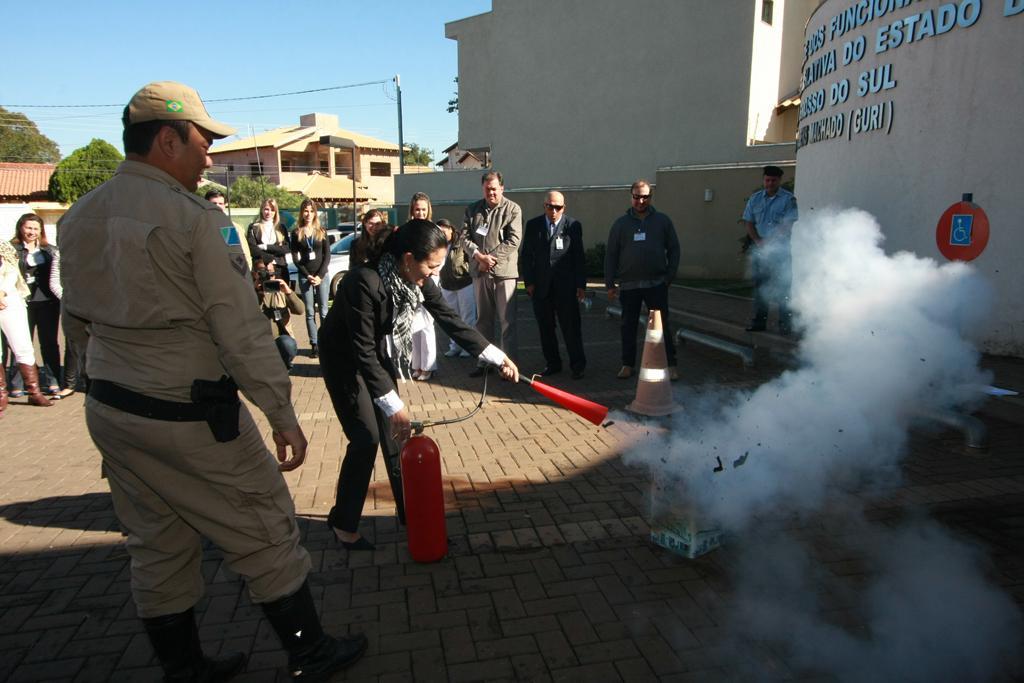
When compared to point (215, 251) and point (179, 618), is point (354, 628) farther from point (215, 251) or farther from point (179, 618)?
point (215, 251)

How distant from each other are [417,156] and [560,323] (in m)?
80.0

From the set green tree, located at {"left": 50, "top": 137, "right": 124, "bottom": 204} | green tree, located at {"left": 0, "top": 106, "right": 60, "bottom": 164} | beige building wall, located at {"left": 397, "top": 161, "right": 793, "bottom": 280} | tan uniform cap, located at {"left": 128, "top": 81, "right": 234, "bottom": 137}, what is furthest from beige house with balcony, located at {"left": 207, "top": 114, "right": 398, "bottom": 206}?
tan uniform cap, located at {"left": 128, "top": 81, "right": 234, "bottom": 137}

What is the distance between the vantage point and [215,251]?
2225 mm

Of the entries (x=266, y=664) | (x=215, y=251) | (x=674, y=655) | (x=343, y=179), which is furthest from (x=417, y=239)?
(x=343, y=179)

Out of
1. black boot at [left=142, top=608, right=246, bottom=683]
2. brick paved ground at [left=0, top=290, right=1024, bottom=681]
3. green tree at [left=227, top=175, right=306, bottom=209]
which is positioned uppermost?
green tree at [left=227, top=175, right=306, bottom=209]

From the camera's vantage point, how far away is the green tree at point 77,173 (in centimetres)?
3762

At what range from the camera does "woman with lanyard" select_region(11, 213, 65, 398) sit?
22.6 ft

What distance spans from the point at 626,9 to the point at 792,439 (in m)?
18.7

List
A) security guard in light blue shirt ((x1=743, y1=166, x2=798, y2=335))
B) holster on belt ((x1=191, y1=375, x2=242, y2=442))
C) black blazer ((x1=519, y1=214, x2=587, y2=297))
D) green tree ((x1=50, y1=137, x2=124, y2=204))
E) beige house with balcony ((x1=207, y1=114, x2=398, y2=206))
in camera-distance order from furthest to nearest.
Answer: beige house with balcony ((x1=207, y1=114, x2=398, y2=206)) → green tree ((x1=50, y1=137, x2=124, y2=204)) → security guard in light blue shirt ((x1=743, y1=166, x2=798, y2=335)) → black blazer ((x1=519, y1=214, x2=587, y2=297)) → holster on belt ((x1=191, y1=375, x2=242, y2=442))

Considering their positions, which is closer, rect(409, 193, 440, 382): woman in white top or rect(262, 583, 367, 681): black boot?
rect(262, 583, 367, 681): black boot

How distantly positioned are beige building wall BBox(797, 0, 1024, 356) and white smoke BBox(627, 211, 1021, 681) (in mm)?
2199

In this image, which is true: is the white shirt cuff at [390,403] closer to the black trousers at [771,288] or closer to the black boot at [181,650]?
the black boot at [181,650]

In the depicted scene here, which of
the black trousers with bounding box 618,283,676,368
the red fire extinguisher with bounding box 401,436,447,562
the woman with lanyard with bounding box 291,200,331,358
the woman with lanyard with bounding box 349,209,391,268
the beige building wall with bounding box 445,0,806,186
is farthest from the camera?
the beige building wall with bounding box 445,0,806,186

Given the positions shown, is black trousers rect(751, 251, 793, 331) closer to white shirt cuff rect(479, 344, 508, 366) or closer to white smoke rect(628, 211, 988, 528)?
white smoke rect(628, 211, 988, 528)
